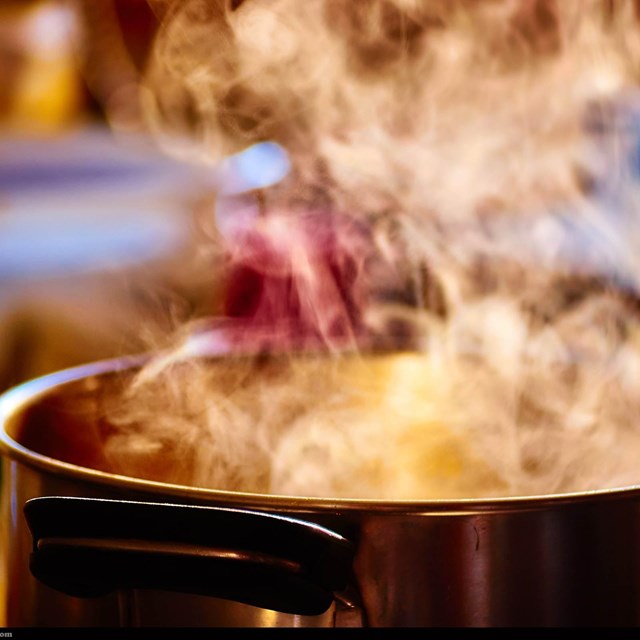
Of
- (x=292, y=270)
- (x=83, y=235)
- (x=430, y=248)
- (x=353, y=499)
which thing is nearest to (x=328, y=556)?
(x=353, y=499)

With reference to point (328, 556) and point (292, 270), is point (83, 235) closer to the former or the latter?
point (292, 270)

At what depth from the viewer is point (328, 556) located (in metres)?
0.51

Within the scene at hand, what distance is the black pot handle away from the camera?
52cm

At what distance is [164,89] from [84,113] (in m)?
0.35

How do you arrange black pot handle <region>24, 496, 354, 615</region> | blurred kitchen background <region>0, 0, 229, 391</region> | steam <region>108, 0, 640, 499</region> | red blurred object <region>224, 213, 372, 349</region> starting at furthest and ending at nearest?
blurred kitchen background <region>0, 0, 229, 391</region>
red blurred object <region>224, 213, 372, 349</region>
steam <region>108, 0, 640, 499</region>
black pot handle <region>24, 496, 354, 615</region>

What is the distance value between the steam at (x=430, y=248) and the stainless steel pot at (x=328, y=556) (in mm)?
381

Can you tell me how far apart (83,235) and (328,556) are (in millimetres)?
2091

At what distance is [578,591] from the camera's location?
57 centimetres

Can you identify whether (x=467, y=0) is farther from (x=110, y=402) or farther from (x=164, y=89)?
(x=164, y=89)

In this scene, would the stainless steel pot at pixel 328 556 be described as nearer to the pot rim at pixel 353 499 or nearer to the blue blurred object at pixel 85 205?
the pot rim at pixel 353 499

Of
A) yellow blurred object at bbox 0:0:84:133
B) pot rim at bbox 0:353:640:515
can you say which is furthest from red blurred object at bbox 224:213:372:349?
pot rim at bbox 0:353:640:515

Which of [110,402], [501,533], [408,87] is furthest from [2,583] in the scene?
[408,87]

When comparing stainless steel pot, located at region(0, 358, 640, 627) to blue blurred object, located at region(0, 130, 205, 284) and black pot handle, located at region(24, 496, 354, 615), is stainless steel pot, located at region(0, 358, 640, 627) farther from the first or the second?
blue blurred object, located at region(0, 130, 205, 284)

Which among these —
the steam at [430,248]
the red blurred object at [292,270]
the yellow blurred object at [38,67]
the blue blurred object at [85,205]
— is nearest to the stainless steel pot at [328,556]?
the steam at [430,248]
